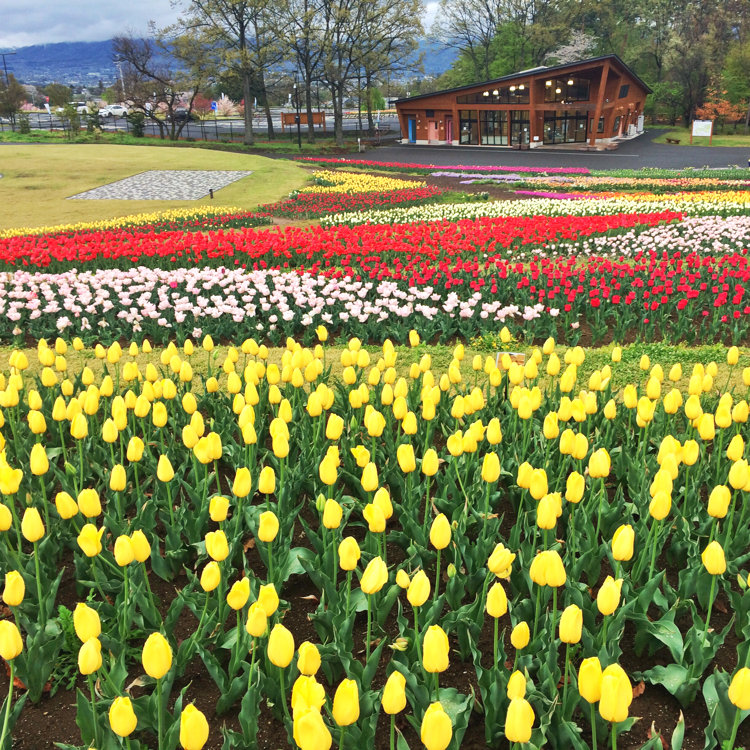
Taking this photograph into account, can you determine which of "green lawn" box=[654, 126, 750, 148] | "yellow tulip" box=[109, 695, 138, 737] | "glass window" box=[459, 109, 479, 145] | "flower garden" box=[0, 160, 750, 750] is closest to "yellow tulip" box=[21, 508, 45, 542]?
"flower garden" box=[0, 160, 750, 750]

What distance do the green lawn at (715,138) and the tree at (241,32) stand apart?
94.8 ft

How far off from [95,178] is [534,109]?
28338mm

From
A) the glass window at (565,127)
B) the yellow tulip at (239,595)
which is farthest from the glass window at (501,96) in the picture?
the yellow tulip at (239,595)

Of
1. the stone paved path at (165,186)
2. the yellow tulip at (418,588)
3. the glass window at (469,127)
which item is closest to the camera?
the yellow tulip at (418,588)

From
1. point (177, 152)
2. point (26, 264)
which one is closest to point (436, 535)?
point (26, 264)

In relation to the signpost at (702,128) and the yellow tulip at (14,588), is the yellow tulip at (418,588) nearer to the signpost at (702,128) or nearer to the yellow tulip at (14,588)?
the yellow tulip at (14,588)

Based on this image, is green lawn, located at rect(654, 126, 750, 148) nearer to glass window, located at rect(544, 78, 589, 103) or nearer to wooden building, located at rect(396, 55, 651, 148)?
wooden building, located at rect(396, 55, 651, 148)

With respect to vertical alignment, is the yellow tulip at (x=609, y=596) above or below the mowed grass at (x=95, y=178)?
below

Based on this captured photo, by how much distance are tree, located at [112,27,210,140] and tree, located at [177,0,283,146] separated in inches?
52.4

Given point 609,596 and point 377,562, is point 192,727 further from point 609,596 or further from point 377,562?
point 609,596

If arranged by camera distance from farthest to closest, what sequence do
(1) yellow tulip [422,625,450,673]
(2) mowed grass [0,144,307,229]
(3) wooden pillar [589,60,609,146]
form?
(3) wooden pillar [589,60,609,146]
(2) mowed grass [0,144,307,229]
(1) yellow tulip [422,625,450,673]

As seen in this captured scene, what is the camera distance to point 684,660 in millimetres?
2740

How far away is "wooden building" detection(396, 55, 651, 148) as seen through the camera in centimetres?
4397

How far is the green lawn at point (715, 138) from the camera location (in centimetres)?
4853
